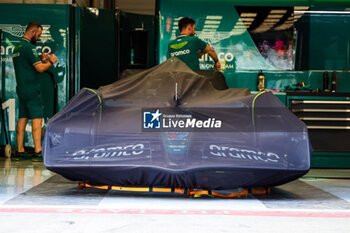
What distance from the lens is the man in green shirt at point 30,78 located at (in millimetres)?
6375

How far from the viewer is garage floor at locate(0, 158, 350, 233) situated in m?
2.54

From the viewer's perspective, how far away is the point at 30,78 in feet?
21.2

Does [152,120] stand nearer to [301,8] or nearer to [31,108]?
[31,108]

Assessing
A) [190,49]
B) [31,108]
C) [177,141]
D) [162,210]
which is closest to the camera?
[162,210]

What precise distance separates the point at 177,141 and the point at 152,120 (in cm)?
22

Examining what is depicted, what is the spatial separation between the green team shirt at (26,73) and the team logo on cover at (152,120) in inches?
134

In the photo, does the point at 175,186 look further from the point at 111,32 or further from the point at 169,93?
the point at 111,32

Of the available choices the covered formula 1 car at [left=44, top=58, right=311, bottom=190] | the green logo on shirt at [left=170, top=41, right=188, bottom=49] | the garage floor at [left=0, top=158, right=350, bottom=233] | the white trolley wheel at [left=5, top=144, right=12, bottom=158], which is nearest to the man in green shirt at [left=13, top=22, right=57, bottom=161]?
the white trolley wheel at [left=5, top=144, right=12, bottom=158]

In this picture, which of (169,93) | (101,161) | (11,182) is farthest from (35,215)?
(11,182)

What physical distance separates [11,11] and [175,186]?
479cm

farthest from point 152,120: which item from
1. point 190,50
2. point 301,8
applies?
point 301,8

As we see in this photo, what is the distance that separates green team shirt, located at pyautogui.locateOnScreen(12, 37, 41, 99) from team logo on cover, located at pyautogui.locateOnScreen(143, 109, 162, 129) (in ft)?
11.2

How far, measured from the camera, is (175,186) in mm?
3346

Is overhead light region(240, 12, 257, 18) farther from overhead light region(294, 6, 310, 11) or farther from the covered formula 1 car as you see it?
the covered formula 1 car
